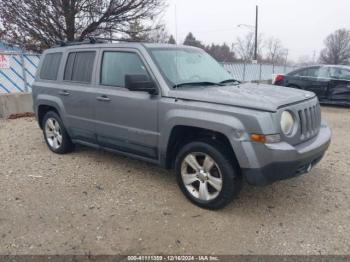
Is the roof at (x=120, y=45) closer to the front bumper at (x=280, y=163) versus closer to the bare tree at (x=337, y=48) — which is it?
the front bumper at (x=280, y=163)

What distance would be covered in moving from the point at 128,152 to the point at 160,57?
1367 millimetres

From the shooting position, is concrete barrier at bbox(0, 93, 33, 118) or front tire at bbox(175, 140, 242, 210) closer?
front tire at bbox(175, 140, 242, 210)

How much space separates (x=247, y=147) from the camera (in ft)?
11.0

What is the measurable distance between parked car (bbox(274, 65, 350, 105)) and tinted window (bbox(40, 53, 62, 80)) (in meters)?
9.37

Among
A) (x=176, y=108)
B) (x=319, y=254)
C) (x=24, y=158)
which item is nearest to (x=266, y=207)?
(x=319, y=254)

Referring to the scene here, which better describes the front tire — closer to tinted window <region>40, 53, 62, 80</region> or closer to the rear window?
the rear window

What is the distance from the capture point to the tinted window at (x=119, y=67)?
4.38 metres

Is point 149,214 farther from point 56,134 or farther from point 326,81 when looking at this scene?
point 326,81

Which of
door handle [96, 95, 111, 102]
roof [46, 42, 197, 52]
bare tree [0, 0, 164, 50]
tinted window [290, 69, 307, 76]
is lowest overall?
door handle [96, 95, 111, 102]

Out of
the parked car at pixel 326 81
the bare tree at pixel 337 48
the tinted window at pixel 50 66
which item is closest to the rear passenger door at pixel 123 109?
the tinted window at pixel 50 66

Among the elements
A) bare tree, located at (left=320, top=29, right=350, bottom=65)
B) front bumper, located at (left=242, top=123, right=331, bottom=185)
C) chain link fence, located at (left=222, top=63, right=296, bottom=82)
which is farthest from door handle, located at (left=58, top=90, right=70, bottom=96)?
bare tree, located at (left=320, top=29, right=350, bottom=65)

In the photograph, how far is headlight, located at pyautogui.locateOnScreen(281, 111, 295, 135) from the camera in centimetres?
341

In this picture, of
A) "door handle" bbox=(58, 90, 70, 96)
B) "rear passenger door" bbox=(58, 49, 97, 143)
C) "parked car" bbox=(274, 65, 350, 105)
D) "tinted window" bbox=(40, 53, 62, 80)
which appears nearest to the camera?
"rear passenger door" bbox=(58, 49, 97, 143)

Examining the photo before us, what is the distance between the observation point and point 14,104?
955cm
